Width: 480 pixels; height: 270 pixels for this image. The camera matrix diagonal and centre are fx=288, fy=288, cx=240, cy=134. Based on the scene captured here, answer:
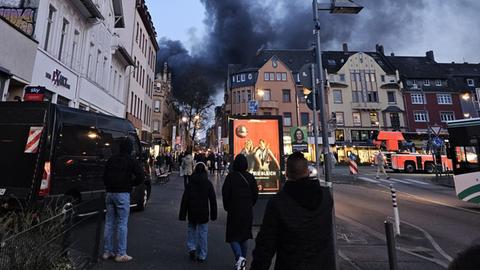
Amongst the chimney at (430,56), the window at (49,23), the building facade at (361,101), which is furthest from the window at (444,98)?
the window at (49,23)

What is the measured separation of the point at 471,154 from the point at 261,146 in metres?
9.01

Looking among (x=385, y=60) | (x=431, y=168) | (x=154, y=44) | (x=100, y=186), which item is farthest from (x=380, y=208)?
(x=385, y=60)

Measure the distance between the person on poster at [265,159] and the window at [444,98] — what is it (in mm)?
59298

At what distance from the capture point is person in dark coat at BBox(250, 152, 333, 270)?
2.39 metres

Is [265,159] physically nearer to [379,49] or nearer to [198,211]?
[198,211]

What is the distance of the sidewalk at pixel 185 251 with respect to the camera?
5051 mm

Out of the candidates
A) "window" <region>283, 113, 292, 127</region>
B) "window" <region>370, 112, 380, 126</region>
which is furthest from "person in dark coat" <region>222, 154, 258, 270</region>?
"window" <region>370, 112, 380, 126</region>

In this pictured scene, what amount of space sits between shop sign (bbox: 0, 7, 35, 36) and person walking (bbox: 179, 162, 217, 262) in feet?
37.4

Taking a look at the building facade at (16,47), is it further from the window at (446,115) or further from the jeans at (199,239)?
the window at (446,115)

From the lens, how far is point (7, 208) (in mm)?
5914

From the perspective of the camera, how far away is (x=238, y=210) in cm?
454

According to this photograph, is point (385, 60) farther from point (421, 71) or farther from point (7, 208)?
point (7, 208)

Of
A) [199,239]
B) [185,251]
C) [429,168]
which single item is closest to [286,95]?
[429,168]

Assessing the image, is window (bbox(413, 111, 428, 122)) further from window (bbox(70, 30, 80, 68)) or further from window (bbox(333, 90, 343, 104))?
window (bbox(70, 30, 80, 68))
